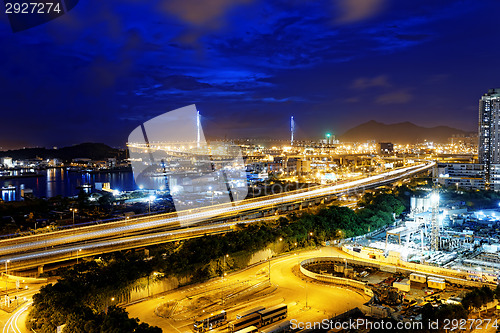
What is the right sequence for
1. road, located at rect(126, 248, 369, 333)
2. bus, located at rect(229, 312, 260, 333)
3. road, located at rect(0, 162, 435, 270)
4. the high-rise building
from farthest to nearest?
the high-rise building → road, located at rect(0, 162, 435, 270) → road, located at rect(126, 248, 369, 333) → bus, located at rect(229, 312, 260, 333)

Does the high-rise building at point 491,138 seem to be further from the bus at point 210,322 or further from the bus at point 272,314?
the bus at point 210,322

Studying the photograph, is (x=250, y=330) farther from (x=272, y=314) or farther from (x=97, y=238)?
(x=97, y=238)

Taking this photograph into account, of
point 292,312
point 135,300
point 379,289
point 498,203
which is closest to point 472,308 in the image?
point 379,289

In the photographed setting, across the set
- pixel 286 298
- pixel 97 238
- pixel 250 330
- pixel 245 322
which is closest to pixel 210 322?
pixel 245 322

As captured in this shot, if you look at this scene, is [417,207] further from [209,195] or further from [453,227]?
[209,195]

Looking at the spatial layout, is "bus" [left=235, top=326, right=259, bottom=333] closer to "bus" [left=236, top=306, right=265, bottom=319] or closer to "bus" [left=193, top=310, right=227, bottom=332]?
"bus" [left=236, top=306, right=265, bottom=319]

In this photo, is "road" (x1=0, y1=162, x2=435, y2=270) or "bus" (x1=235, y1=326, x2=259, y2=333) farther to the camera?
"road" (x1=0, y1=162, x2=435, y2=270)

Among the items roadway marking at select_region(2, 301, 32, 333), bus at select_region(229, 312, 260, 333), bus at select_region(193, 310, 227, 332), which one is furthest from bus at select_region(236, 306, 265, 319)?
roadway marking at select_region(2, 301, 32, 333)
